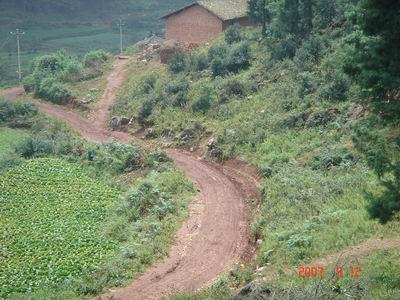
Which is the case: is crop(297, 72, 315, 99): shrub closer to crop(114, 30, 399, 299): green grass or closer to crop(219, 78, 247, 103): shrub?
crop(114, 30, 399, 299): green grass

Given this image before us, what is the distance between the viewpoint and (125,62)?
2130 inches

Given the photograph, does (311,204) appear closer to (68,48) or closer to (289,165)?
(289,165)

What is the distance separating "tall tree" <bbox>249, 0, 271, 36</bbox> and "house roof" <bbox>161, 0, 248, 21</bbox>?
112 inches

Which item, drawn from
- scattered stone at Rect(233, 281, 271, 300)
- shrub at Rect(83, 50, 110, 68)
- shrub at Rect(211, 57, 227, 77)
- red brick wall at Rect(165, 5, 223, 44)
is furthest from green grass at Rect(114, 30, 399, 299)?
shrub at Rect(83, 50, 110, 68)

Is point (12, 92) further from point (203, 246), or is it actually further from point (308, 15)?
point (203, 246)

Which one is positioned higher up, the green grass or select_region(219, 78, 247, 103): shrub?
select_region(219, 78, 247, 103): shrub

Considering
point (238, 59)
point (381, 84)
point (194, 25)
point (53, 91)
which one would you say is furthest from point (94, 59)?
point (381, 84)

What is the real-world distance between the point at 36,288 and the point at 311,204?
32.6 feet

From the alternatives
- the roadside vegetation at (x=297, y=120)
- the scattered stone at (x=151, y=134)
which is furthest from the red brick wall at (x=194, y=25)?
the scattered stone at (x=151, y=134)

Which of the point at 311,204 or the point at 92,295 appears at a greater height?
the point at 311,204

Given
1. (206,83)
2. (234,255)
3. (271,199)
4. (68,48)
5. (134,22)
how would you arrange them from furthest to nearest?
(134,22) → (68,48) → (206,83) → (271,199) → (234,255)

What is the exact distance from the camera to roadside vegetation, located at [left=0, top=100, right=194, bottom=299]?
2073cm

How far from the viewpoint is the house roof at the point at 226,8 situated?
48.5 m

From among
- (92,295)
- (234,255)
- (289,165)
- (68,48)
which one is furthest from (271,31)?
(68,48)
